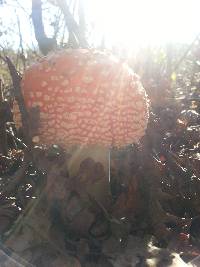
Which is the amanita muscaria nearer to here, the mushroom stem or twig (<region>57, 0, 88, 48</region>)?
the mushroom stem

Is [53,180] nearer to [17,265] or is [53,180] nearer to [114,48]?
[17,265]

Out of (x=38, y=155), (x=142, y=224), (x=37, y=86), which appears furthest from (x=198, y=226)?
(x=37, y=86)

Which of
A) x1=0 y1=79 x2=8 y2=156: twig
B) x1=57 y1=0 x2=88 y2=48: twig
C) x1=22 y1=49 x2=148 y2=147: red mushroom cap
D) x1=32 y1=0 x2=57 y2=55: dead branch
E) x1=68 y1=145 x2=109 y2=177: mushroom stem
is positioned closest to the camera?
x1=22 y1=49 x2=148 y2=147: red mushroom cap

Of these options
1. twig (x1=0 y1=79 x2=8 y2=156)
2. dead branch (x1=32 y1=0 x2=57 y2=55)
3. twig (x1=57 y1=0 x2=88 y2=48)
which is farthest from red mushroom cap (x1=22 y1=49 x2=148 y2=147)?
dead branch (x1=32 y1=0 x2=57 y2=55)

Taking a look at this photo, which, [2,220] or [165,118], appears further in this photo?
[165,118]

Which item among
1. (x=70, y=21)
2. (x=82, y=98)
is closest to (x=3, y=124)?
(x=82, y=98)

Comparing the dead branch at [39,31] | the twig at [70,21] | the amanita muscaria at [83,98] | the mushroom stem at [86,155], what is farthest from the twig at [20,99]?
the dead branch at [39,31]

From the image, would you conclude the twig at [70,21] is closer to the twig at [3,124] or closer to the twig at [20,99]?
the twig at [3,124]

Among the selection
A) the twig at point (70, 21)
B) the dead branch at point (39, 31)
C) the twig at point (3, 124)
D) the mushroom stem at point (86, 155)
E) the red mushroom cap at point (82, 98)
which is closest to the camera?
the red mushroom cap at point (82, 98)
